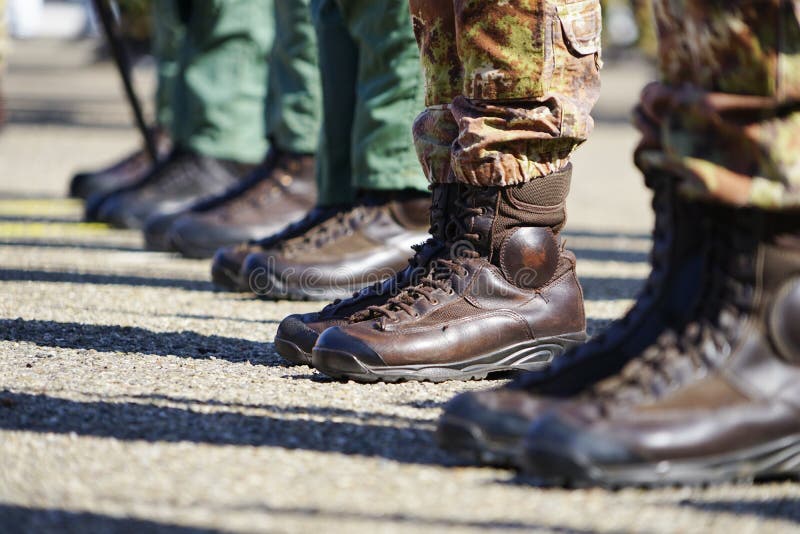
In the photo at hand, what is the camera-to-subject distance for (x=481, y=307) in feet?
7.16

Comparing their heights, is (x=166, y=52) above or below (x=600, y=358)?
above

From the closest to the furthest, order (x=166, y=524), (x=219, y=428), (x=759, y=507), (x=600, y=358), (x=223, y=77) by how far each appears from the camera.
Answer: (x=166, y=524) → (x=759, y=507) → (x=600, y=358) → (x=219, y=428) → (x=223, y=77)

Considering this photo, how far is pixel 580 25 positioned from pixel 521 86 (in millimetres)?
166

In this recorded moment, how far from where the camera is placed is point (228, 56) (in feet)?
14.5

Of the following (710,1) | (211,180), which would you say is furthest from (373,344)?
(211,180)

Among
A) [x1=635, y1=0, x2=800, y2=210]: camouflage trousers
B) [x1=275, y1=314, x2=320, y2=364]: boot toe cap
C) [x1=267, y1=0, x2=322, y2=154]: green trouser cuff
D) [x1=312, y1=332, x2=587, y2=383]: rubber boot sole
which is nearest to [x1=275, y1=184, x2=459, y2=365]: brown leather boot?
[x1=275, y1=314, x2=320, y2=364]: boot toe cap

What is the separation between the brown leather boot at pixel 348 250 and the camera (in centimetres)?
302

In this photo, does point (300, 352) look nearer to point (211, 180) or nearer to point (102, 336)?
point (102, 336)

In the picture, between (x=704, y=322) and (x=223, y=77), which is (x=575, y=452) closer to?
(x=704, y=322)

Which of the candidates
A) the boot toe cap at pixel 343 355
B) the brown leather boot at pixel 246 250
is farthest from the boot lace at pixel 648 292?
the brown leather boot at pixel 246 250

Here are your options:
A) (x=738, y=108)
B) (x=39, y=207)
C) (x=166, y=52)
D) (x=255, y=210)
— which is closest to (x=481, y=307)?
(x=738, y=108)

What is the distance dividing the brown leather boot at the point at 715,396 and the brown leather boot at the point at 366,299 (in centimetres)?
69

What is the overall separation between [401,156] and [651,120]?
1.33 m

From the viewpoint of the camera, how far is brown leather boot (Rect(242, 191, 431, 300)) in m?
3.02
